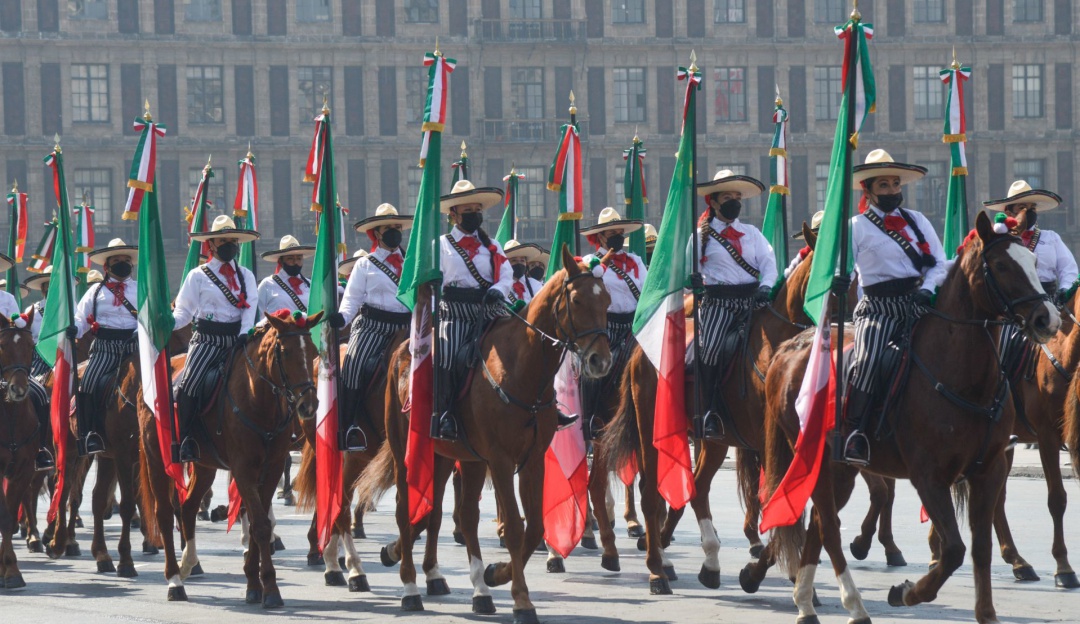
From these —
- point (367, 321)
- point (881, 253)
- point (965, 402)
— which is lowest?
point (965, 402)

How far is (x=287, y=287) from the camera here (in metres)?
14.9

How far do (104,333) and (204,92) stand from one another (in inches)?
1892

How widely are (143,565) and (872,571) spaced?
644 cm

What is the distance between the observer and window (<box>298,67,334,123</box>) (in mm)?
61531

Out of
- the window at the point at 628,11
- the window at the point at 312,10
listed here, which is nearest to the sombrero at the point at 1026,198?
the window at the point at 628,11

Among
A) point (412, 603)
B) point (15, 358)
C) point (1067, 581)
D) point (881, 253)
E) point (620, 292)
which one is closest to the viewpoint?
point (881, 253)

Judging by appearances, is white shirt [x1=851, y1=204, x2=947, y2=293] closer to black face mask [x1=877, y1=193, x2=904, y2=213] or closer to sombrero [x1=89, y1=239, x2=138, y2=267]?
black face mask [x1=877, y1=193, x2=904, y2=213]

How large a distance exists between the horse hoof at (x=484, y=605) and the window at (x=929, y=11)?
2200 inches

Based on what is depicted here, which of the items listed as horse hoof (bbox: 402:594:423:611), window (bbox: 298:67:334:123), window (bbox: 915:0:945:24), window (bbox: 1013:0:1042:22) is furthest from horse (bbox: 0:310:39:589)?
window (bbox: 1013:0:1042:22)

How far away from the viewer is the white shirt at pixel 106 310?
14.8 metres

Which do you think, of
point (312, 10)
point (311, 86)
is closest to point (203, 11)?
point (312, 10)

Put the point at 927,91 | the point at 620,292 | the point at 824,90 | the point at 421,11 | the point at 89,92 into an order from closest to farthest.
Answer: the point at 620,292, the point at 89,92, the point at 421,11, the point at 824,90, the point at 927,91

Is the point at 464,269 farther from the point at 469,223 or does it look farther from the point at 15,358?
the point at 15,358

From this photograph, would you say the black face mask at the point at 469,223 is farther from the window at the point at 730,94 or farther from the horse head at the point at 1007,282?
the window at the point at 730,94
